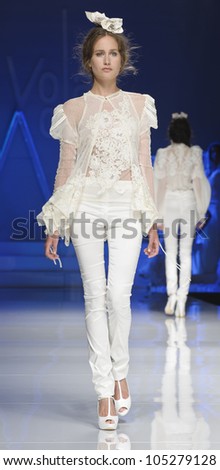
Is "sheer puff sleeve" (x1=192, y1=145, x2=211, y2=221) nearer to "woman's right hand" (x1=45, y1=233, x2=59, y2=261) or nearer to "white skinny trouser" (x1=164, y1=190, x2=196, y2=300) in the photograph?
"white skinny trouser" (x1=164, y1=190, x2=196, y2=300)

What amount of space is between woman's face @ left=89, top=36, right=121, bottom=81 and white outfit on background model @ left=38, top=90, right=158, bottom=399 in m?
0.09

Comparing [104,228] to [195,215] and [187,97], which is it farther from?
[187,97]

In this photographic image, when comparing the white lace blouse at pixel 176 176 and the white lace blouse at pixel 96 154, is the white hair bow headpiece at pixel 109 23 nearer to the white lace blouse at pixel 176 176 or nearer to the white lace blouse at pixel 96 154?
the white lace blouse at pixel 96 154

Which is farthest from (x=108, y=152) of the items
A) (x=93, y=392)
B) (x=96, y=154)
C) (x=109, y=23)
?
(x=93, y=392)

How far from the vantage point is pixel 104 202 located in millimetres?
3846

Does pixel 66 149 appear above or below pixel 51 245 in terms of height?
above

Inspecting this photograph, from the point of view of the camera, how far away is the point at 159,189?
8281 millimetres

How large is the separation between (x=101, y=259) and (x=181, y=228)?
178 inches

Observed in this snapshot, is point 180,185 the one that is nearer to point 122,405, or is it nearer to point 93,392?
point 93,392

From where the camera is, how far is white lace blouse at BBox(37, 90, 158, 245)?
385 centimetres

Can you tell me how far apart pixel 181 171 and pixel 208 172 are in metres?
3.39

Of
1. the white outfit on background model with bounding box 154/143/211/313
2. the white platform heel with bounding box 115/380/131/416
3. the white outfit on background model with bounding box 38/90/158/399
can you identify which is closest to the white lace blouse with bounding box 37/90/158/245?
the white outfit on background model with bounding box 38/90/158/399

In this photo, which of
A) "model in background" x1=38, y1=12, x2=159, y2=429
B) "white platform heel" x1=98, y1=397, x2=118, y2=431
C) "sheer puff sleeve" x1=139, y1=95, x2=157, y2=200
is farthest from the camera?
"sheer puff sleeve" x1=139, y1=95, x2=157, y2=200

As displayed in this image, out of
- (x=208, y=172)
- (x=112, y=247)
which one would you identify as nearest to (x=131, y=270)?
(x=112, y=247)
